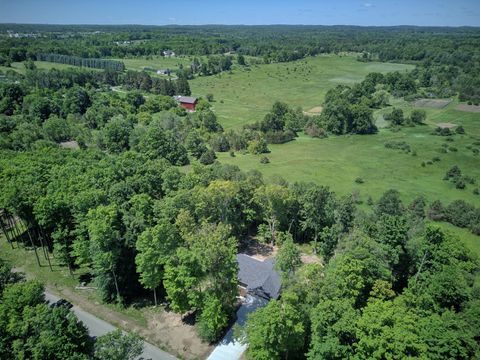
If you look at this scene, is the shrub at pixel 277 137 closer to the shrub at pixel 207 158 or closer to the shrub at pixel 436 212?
the shrub at pixel 207 158

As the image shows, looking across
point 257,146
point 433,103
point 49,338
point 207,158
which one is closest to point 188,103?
point 257,146

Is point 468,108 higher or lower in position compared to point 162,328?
higher

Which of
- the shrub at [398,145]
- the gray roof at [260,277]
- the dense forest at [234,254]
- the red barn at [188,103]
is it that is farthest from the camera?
the red barn at [188,103]

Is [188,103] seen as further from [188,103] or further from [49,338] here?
[49,338]

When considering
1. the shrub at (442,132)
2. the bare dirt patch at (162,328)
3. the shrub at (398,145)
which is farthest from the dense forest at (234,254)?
the shrub at (442,132)

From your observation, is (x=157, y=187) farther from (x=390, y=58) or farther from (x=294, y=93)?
(x=390, y=58)

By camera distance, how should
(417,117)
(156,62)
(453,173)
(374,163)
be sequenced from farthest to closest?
(156,62), (417,117), (374,163), (453,173)
